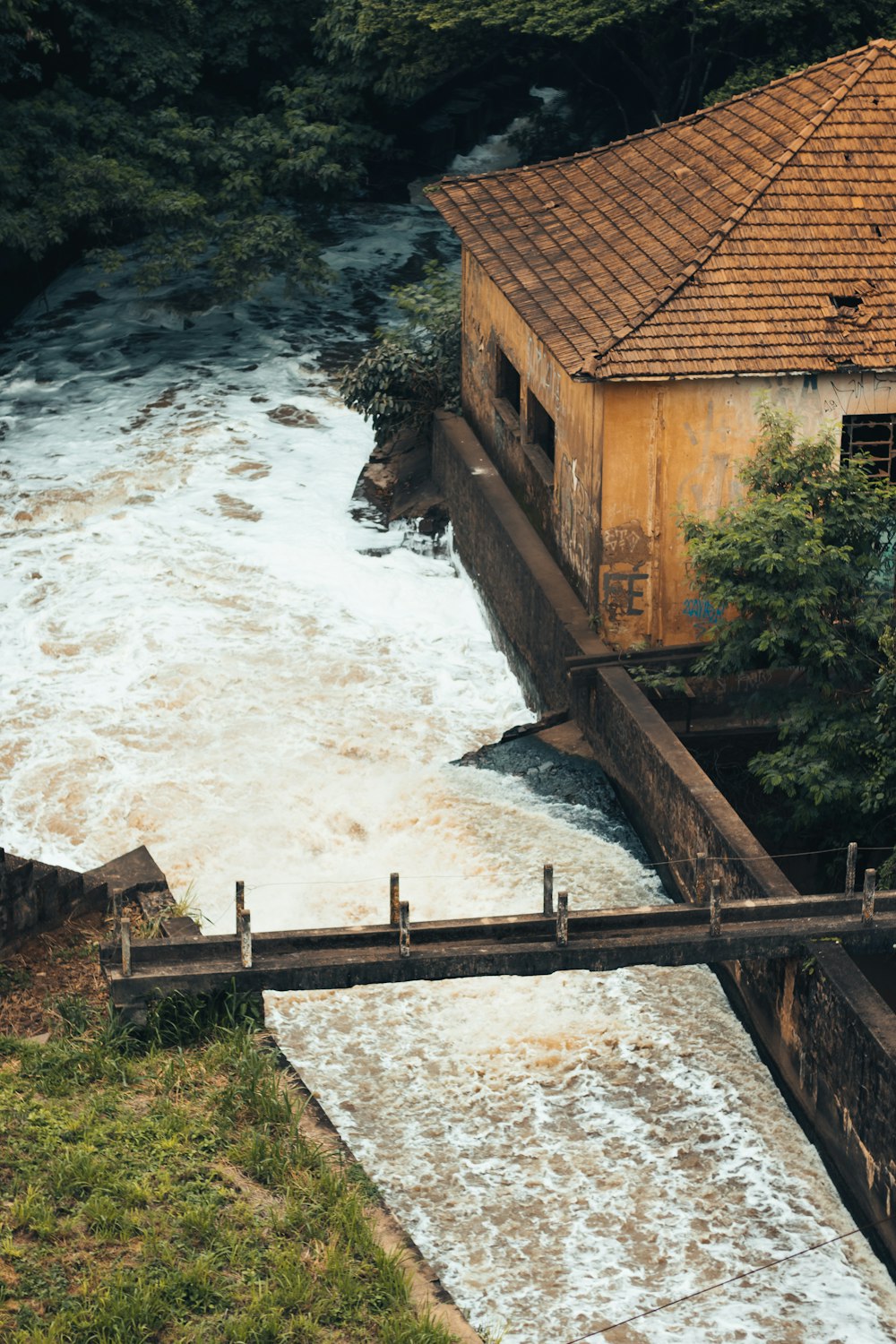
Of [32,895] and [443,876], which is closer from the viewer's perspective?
[32,895]

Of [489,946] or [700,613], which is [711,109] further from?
[489,946]

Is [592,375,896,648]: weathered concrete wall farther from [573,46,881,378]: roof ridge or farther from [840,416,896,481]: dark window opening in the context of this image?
[573,46,881,378]: roof ridge

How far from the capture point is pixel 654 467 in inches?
537

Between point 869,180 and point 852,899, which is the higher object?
point 869,180

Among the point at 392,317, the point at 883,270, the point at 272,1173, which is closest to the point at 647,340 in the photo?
the point at 883,270

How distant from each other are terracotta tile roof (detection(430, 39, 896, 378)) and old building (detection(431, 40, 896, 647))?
17 mm

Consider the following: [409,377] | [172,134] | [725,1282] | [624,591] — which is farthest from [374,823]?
[172,134]

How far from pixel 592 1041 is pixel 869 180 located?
7677 millimetres

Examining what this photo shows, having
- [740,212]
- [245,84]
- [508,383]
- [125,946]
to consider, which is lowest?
[125,946]

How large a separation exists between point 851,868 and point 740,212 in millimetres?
6362

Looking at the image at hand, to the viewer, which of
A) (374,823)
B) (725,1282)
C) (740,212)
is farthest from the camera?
(740,212)

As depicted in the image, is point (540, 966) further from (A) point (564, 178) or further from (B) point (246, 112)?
(B) point (246, 112)

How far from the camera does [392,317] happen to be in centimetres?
2511

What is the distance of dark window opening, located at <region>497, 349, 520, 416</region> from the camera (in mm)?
17250
